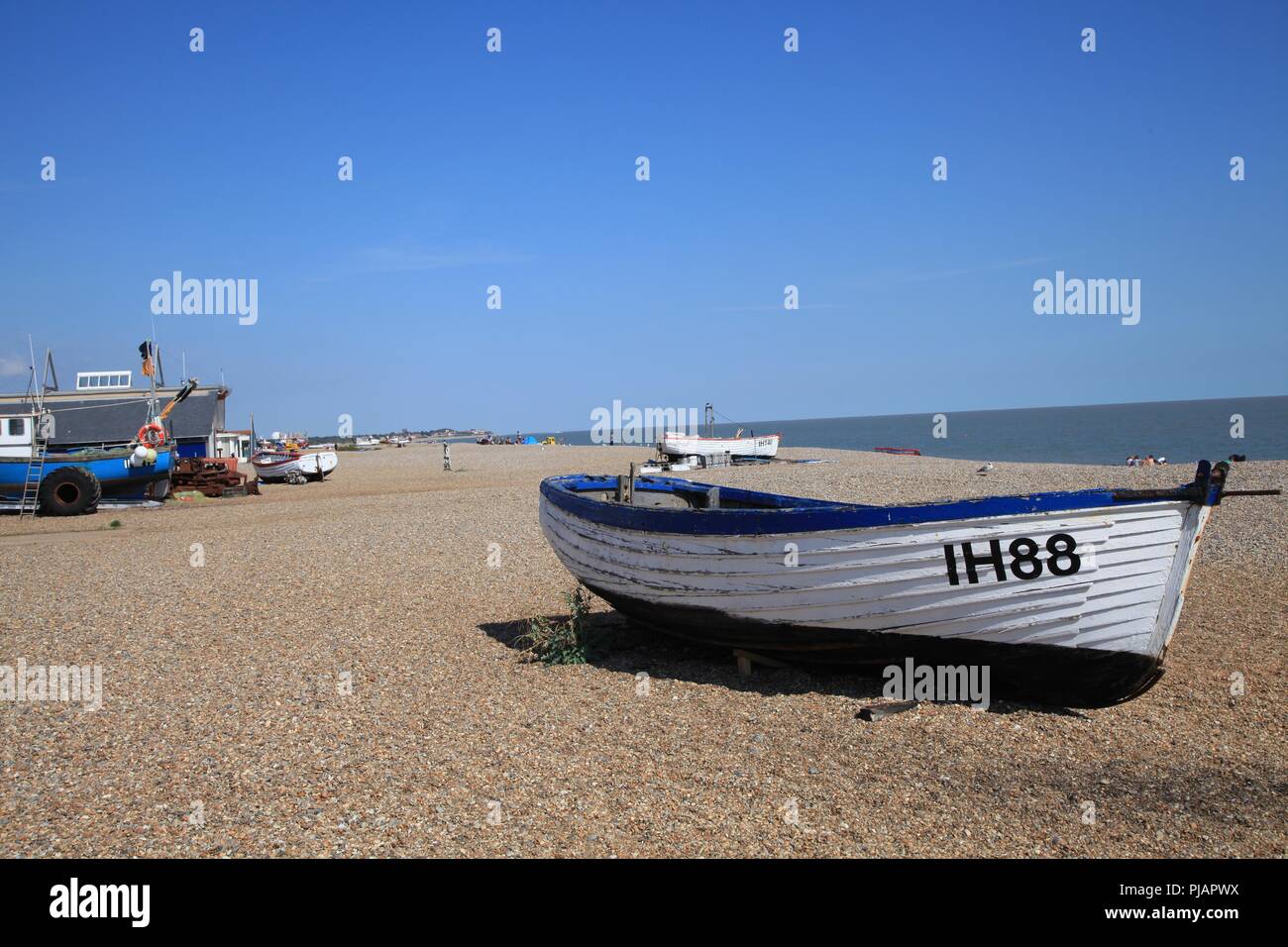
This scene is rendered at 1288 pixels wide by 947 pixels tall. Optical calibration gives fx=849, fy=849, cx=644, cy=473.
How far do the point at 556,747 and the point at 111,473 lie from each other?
25335mm

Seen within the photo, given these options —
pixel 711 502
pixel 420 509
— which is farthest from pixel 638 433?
pixel 711 502

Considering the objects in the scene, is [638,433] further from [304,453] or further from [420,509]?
[420,509]

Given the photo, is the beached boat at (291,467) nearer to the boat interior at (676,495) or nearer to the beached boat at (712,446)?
the beached boat at (712,446)

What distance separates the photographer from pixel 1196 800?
575cm

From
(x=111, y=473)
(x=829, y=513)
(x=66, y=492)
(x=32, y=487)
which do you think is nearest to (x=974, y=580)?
(x=829, y=513)

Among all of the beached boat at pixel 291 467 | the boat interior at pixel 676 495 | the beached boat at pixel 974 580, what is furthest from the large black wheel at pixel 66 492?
the beached boat at pixel 974 580

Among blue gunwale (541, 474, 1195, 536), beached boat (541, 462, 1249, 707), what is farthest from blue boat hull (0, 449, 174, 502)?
beached boat (541, 462, 1249, 707)

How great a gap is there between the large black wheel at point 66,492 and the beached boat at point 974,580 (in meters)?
23.6

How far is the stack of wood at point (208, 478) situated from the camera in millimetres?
31656

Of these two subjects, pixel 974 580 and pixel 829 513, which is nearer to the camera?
pixel 974 580

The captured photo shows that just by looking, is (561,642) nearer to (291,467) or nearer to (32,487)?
(32,487)

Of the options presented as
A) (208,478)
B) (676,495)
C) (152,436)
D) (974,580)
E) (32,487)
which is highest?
(152,436)

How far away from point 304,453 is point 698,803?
39629mm

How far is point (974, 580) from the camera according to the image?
282 inches
